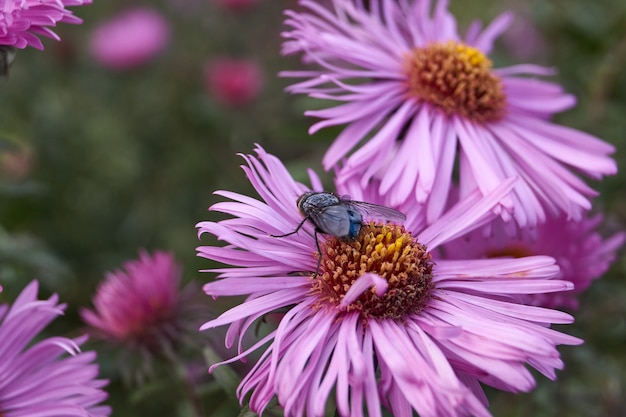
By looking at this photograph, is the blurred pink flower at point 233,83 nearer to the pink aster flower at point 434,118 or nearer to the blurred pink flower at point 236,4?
the blurred pink flower at point 236,4

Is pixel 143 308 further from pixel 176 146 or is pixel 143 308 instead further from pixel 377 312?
pixel 176 146

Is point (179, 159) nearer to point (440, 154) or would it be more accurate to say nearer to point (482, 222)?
point (440, 154)

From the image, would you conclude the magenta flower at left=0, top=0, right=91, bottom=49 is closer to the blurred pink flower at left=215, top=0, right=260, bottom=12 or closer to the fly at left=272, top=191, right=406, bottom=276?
the fly at left=272, top=191, right=406, bottom=276

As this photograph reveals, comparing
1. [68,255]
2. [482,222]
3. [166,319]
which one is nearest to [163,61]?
[68,255]

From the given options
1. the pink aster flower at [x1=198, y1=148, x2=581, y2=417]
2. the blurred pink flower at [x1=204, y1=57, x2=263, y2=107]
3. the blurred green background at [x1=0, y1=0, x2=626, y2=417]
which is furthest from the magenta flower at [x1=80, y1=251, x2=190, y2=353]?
the blurred pink flower at [x1=204, y1=57, x2=263, y2=107]

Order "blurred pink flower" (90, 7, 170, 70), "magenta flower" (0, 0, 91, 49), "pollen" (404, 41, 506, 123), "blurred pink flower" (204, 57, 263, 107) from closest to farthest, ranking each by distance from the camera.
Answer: "magenta flower" (0, 0, 91, 49) < "pollen" (404, 41, 506, 123) < "blurred pink flower" (204, 57, 263, 107) < "blurred pink flower" (90, 7, 170, 70)

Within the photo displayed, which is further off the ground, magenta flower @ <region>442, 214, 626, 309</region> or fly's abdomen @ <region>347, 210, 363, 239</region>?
fly's abdomen @ <region>347, 210, 363, 239</region>

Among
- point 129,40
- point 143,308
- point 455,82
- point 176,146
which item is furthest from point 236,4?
point 143,308
